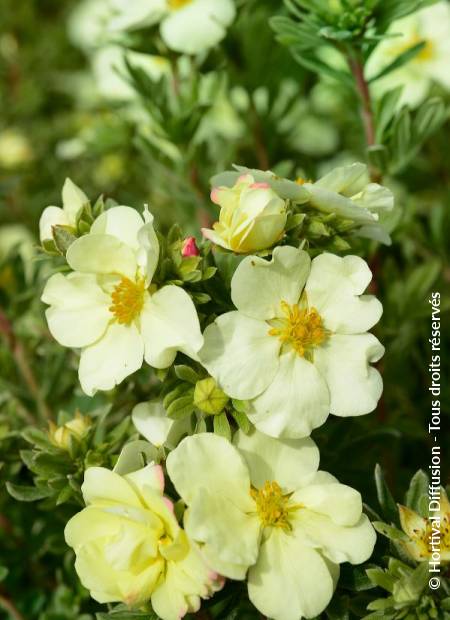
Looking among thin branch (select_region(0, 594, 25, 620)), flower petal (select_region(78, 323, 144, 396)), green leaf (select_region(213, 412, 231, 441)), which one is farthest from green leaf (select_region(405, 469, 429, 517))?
thin branch (select_region(0, 594, 25, 620))

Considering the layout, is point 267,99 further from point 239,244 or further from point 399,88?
point 239,244

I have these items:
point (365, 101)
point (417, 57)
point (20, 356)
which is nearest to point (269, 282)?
point (365, 101)

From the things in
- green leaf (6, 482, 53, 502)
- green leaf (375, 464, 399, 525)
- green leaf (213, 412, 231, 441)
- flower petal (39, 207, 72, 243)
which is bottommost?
green leaf (6, 482, 53, 502)

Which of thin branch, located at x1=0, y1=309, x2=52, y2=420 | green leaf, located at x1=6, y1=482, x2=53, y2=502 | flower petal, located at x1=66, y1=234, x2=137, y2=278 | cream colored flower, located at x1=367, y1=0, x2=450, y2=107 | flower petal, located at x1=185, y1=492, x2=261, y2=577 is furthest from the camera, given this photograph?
cream colored flower, located at x1=367, y1=0, x2=450, y2=107

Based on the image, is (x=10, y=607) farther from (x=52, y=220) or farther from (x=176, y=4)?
(x=176, y=4)

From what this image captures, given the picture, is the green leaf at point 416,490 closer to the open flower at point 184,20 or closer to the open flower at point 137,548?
the open flower at point 137,548

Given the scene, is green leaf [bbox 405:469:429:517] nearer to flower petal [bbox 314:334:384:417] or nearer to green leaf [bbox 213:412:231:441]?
flower petal [bbox 314:334:384:417]

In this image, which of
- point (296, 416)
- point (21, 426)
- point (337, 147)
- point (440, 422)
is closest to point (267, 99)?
point (337, 147)

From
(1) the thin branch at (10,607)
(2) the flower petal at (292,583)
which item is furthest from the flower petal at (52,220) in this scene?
(1) the thin branch at (10,607)
